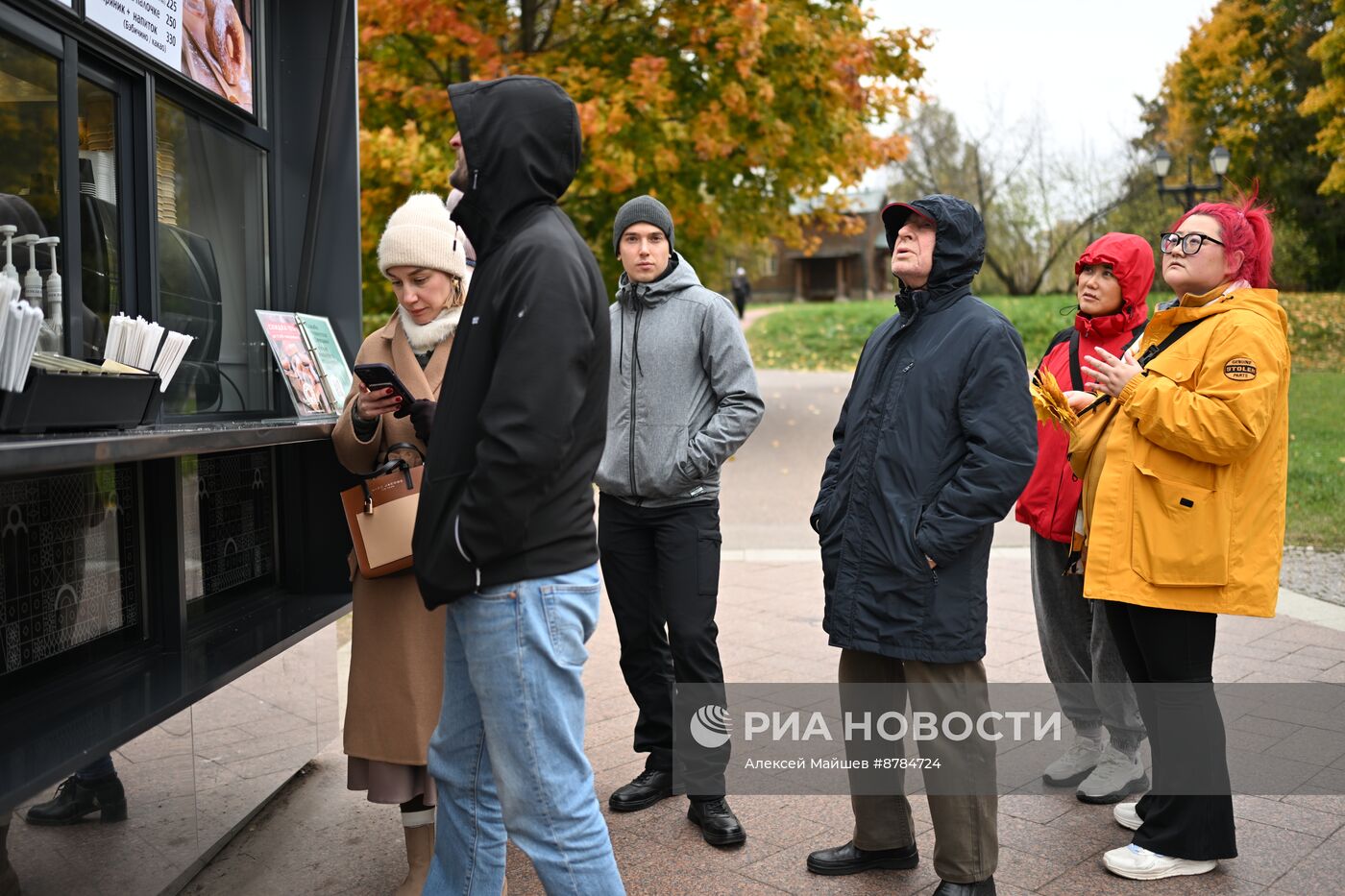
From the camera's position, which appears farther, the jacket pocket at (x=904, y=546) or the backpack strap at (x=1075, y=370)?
the backpack strap at (x=1075, y=370)

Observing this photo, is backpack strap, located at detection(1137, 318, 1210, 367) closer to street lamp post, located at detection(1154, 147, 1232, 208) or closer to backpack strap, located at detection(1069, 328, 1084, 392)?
backpack strap, located at detection(1069, 328, 1084, 392)

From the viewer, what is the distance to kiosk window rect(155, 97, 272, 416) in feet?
13.4

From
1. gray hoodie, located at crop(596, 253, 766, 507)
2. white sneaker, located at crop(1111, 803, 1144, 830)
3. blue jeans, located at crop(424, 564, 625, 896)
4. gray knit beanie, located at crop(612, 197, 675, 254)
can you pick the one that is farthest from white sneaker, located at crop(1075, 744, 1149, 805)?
gray knit beanie, located at crop(612, 197, 675, 254)

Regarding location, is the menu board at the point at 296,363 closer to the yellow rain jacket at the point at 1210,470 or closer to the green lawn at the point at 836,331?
the yellow rain jacket at the point at 1210,470

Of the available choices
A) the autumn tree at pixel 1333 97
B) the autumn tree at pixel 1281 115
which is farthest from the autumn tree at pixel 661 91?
the autumn tree at pixel 1281 115

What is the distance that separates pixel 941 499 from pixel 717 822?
1.42 metres

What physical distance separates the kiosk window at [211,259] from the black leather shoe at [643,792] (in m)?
2.06

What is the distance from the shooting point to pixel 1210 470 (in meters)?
3.59

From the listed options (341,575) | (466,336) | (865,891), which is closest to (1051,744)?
(865,891)

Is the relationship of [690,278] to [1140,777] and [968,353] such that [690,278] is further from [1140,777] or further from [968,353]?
[1140,777]

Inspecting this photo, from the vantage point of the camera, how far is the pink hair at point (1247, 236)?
3637 mm

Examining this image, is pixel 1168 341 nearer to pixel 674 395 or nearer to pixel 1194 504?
pixel 1194 504

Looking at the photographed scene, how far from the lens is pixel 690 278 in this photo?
4348mm

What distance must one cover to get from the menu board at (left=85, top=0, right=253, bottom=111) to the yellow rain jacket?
3.29 metres
